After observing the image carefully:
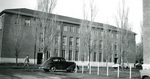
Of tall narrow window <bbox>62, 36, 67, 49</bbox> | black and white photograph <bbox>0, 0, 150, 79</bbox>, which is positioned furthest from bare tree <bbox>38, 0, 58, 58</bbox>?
tall narrow window <bbox>62, 36, 67, 49</bbox>

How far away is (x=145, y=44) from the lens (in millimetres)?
20547

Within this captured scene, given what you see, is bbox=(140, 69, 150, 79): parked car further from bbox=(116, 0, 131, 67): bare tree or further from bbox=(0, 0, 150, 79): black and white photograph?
bbox=(116, 0, 131, 67): bare tree

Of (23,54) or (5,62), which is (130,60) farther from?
(5,62)

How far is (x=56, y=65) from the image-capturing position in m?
21.6

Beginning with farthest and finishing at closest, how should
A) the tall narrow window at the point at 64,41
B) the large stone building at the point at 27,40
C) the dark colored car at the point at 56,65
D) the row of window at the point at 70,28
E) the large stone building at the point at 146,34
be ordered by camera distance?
the row of window at the point at 70,28, the tall narrow window at the point at 64,41, the large stone building at the point at 27,40, the dark colored car at the point at 56,65, the large stone building at the point at 146,34

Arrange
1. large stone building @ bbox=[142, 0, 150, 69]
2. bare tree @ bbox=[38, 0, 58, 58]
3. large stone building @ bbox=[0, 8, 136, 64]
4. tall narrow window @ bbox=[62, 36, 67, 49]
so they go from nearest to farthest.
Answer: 1. large stone building @ bbox=[142, 0, 150, 69]
2. bare tree @ bbox=[38, 0, 58, 58]
3. large stone building @ bbox=[0, 8, 136, 64]
4. tall narrow window @ bbox=[62, 36, 67, 49]

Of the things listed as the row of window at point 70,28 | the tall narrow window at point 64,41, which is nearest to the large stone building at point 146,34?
the tall narrow window at point 64,41

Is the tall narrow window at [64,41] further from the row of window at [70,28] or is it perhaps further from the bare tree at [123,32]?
the bare tree at [123,32]

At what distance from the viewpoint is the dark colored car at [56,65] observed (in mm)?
21384

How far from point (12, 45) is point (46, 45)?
1497cm

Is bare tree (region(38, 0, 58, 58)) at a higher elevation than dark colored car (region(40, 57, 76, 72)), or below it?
higher

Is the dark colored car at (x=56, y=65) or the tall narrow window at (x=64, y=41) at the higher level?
the tall narrow window at (x=64, y=41)

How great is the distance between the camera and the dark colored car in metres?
21.4

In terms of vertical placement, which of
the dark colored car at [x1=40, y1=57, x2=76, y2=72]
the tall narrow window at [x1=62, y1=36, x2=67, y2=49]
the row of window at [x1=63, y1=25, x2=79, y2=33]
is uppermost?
the row of window at [x1=63, y1=25, x2=79, y2=33]
